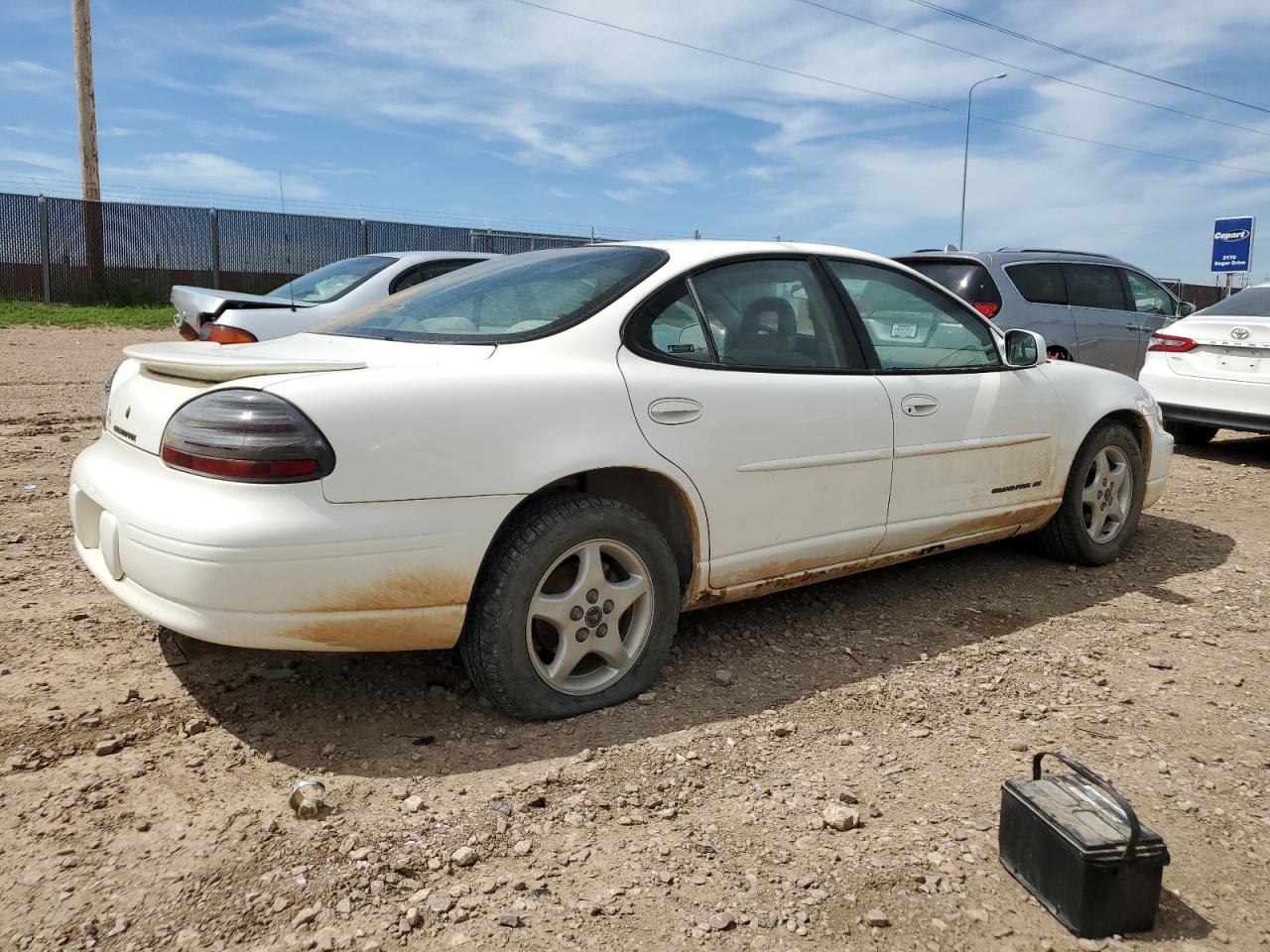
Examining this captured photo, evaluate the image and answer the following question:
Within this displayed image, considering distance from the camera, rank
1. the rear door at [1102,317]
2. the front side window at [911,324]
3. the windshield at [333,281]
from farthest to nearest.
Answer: the rear door at [1102,317] < the windshield at [333,281] < the front side window at [911,324]

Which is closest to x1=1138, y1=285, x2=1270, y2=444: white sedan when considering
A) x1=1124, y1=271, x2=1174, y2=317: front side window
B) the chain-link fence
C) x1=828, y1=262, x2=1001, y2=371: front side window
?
x1=1124, y1=271, x2=1174, y2=317: front side window

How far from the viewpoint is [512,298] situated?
342cm

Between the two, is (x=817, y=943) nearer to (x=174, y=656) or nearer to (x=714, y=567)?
(x=714, y=567)

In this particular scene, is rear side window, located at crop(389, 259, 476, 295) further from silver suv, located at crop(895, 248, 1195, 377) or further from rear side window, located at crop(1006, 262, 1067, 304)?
rear side window, located at crop(1006, 262, 1067, 304)

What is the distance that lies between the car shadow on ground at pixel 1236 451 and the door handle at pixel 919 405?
17.6 ft

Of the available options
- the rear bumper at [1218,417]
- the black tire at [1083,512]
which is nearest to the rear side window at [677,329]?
the black tire at [1083,512]

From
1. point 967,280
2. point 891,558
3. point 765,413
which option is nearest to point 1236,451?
point 967,280

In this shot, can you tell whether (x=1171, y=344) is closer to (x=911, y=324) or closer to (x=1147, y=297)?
(x=1147, y=297)

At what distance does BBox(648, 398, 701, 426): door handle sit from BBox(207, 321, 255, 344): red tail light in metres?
4.08

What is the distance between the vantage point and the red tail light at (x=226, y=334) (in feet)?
20.9

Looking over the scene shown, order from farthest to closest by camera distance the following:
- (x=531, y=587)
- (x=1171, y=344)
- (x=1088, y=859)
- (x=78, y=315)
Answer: (x=78, y=315) < (x=1171, y=344) < (x=531, y=587) < (x=1088, y=859)

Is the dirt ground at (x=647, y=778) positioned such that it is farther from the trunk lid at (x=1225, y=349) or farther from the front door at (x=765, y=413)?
the trunk lid at (x=1225, y=349)

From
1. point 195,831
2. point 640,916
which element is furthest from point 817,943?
point 195,831

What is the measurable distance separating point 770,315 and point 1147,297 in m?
8.02
